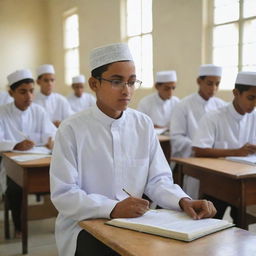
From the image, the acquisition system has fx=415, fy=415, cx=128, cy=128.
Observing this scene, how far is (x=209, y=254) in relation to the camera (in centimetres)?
129

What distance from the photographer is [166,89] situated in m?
6.17

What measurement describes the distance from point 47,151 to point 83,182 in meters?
1.92

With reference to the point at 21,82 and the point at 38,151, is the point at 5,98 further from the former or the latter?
the point at 38,151

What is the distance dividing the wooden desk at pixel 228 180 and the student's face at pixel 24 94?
5.93ft

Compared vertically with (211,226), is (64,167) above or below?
above

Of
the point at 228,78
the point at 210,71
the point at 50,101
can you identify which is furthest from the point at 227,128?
the point at 50,101

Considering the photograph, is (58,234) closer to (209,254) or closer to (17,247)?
(209,254)

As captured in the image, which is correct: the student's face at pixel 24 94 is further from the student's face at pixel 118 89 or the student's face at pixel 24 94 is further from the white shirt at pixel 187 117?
the student's face at pixel 118 89

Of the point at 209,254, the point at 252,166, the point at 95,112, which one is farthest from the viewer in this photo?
the point at 252,166

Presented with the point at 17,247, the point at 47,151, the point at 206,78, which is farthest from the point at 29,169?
the point at 206,78

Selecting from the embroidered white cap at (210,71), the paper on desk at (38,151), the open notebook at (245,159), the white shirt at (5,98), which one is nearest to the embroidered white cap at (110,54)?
the open notebook at (245,159)

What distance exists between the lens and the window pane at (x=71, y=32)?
11742 millimetres

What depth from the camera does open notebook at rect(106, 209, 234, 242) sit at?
144 cm

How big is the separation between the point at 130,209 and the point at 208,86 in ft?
10.5
